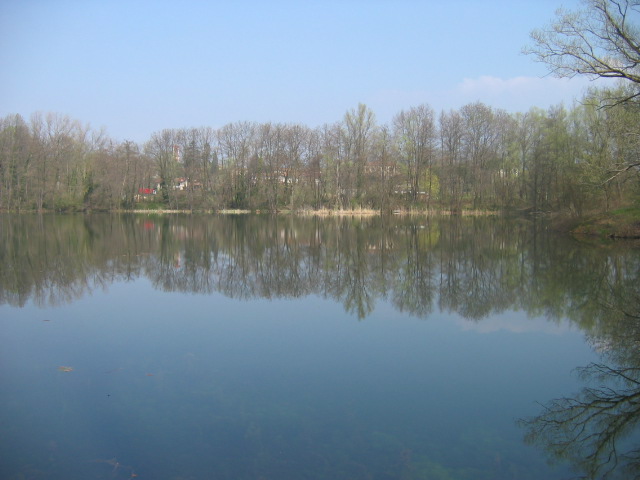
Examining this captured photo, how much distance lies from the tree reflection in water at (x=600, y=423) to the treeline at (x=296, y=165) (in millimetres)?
40308

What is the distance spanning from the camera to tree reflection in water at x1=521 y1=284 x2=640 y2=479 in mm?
4227

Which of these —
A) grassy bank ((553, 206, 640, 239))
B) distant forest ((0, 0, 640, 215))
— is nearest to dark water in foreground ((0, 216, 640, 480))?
grassy bank ((553, 206, 640, 239))

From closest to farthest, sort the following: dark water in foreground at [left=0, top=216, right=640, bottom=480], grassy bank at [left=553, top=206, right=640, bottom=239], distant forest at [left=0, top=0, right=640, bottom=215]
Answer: dark water in foreground at [left=0, top=216, right=640, bottom=480]
grassy bank at [left=553, top=206, right=640, bottom=239]
distant forest at [left=0, top=0, right=640, bottom=215]

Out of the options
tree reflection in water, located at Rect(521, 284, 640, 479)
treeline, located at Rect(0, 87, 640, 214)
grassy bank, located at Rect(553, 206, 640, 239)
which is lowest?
tree reflection in water, located at Rect(521, 284, 640, 479)

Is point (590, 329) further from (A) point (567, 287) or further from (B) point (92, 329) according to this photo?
(B) point (92, 329)

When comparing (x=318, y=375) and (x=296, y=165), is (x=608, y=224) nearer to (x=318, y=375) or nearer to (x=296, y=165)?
(x=318, y=375)

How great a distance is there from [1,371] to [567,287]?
36.7ft

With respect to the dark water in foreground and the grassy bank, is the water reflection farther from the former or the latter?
the grassy bank

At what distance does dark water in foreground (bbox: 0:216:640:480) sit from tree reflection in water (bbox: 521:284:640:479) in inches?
0.9

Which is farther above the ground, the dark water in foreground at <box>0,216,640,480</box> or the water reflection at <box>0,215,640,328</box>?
the water reflection at <box>0,215,640,328</box>

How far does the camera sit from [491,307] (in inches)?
384

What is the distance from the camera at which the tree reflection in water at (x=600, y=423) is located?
13.9ft

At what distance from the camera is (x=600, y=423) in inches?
193

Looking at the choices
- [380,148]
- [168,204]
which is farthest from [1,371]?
[168,204]
